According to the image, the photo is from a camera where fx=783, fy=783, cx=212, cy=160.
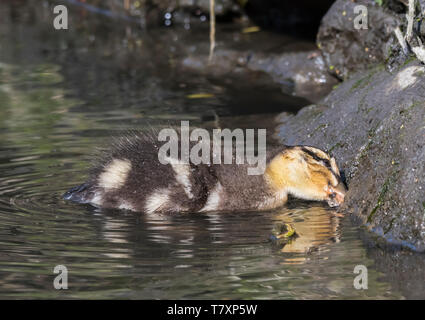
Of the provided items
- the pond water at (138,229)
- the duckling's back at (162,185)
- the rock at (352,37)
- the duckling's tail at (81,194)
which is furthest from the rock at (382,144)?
the duckling's tail at (81,194)

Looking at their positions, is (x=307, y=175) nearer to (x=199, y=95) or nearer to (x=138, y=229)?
(x=138, y=229)

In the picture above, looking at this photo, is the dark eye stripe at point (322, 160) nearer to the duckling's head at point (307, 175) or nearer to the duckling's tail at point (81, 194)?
the duckling's head at point (307, 175)

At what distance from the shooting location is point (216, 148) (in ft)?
20.8

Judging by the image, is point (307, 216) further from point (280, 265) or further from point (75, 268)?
point (75, 268)

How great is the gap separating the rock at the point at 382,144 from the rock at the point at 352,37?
3.54ft

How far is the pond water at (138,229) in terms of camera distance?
4555 mm

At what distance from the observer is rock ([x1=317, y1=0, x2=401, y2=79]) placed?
344 inches

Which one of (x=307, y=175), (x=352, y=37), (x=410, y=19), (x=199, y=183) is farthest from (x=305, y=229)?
(x=352, y=37)

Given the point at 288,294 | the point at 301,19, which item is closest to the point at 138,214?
the point at 288,294

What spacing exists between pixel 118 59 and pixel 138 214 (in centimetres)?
663

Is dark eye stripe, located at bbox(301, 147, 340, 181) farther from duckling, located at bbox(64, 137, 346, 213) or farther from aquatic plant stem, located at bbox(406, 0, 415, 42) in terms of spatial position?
aquatic plant stem, located at bbox(406, 0, 415, 42)

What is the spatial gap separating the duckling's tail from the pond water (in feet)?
0.26

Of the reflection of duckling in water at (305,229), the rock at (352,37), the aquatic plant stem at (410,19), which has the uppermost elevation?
the aquatic plant stem at (410,19)

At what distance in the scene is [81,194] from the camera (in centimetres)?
615
